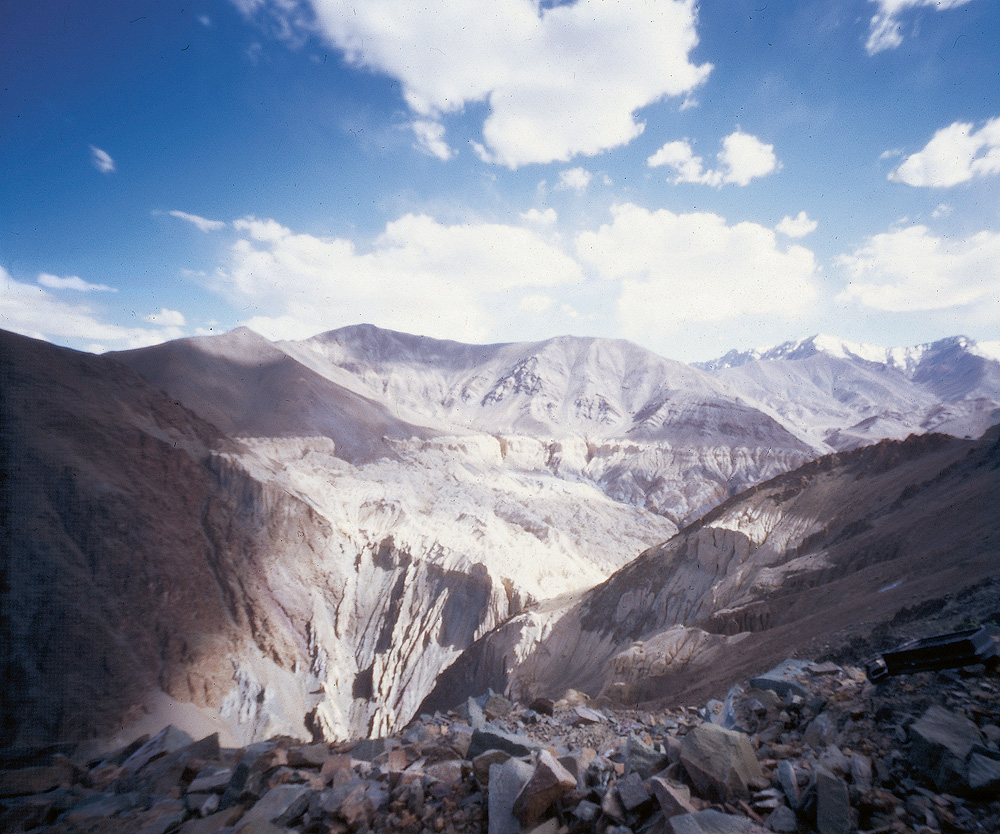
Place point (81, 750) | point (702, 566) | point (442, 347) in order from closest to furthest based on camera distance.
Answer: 1. point (81, 750)
2. point (702, 566)
3. point (442, 347)

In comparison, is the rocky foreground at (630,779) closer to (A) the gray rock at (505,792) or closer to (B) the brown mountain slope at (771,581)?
(A) the gray rock at (505,792)

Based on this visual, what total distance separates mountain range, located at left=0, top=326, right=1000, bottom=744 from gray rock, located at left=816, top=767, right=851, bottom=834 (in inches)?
425

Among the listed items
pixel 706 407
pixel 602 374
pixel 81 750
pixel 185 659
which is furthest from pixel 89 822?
pixel 602 374

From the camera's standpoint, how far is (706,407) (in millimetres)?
75625

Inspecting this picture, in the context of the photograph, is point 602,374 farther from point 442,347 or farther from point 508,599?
point 508,599

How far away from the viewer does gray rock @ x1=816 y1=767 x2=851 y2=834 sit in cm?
277

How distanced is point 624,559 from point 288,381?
4349cm

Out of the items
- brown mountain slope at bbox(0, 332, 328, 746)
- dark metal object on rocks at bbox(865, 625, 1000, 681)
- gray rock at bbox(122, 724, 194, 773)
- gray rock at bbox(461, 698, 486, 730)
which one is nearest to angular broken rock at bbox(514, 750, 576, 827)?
dark metal object on rocks at bbox(865, 625, 1000, 681)

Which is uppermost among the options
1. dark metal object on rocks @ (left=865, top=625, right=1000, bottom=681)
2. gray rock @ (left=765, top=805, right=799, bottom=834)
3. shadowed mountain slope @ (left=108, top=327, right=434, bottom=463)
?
shadowed mountain slope @ (left=108, top=327, right=434, bottom=463)

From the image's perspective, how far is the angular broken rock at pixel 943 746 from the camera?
285 centimetres

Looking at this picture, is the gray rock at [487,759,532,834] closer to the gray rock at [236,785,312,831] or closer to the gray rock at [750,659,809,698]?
the gray rock at [236,785,312,831]

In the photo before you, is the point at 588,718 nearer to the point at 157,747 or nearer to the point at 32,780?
the point at 157,747

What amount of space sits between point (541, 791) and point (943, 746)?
10.0 ft

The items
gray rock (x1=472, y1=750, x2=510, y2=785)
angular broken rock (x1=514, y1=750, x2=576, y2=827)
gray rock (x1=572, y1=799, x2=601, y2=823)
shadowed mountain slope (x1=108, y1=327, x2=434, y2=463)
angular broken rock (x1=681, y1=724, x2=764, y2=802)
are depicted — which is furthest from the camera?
shadowed mountain slope (x1=108, y1=327, x2=434, y2=463)
